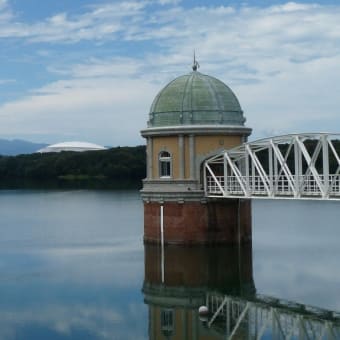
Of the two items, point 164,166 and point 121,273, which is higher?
point 164,166

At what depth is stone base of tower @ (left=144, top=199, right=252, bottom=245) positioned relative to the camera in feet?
156

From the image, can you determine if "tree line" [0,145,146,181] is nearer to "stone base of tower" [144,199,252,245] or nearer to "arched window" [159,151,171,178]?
"arched window" [159,151,171,178]

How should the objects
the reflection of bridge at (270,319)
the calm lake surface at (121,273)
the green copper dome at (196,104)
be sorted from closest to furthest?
the reflection of bridge at (270,319) < the calm lake surface at (121,273) < the green copper dome at (196,104)

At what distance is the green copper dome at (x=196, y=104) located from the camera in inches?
1912

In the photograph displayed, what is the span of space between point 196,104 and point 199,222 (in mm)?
7337

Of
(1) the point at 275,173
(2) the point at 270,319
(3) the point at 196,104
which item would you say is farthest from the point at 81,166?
(2) the point at 270,319

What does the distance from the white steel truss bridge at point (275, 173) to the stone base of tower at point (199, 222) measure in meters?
1.17

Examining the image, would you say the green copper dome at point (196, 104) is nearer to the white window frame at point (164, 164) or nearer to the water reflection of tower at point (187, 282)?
the white window frame at point (164, 164)

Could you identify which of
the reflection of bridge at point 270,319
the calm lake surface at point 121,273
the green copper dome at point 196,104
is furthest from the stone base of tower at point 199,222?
the reflection of bridge at point 270,319

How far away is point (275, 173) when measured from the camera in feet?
147

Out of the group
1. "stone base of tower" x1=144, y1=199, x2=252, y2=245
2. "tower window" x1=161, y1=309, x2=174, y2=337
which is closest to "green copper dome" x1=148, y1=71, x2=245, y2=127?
"stone base of tower" x1=144, y1=199, x2=252, y2=245

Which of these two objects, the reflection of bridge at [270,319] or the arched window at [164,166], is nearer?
the reflection of bridge at [270,319]

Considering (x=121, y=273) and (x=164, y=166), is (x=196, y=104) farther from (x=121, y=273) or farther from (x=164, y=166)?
(x=121, y=273)

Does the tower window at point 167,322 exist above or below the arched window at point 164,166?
below
